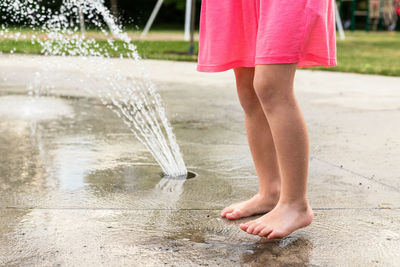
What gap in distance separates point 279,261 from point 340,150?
1687mm

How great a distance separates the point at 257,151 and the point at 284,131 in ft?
0.96

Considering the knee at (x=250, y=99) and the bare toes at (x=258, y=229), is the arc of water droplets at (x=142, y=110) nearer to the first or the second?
the knee at (x=250, y=99)

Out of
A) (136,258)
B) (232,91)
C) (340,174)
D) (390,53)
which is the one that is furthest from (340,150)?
(390,53)

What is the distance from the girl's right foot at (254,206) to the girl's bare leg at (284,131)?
21 cm

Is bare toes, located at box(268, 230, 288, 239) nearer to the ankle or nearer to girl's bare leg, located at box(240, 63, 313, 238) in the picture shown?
girl's bare leg, located at box(240, 63, 313, 238)

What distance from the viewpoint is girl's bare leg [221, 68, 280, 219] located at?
86.1 inches

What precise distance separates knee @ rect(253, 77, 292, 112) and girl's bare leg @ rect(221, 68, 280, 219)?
237 millimetres

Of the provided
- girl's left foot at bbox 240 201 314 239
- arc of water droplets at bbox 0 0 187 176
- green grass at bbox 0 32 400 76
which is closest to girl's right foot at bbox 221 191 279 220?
girl's left foot at bbox 240 201 314 239

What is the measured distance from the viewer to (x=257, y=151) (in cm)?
221

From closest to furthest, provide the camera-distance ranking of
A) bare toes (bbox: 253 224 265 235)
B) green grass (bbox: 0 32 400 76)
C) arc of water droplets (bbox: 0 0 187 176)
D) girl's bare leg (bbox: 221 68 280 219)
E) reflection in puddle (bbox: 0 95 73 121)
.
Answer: bare toes (bbox: 253 224 265 235)
girl's bare leg (bbox: 221 68 280 219)
arc of water droplets (bbox: 0 0 187 176)
reflection in puddle (bbox: 0 95 73 121)
green grass (bbox: 0 32 400 76)

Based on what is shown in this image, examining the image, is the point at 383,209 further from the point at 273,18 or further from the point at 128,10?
the point at 128,10

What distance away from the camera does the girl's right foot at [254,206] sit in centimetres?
221

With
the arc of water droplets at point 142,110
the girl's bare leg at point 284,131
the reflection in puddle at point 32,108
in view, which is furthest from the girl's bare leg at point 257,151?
the reflection in puddle at point 32,108

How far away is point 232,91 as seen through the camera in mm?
5742
